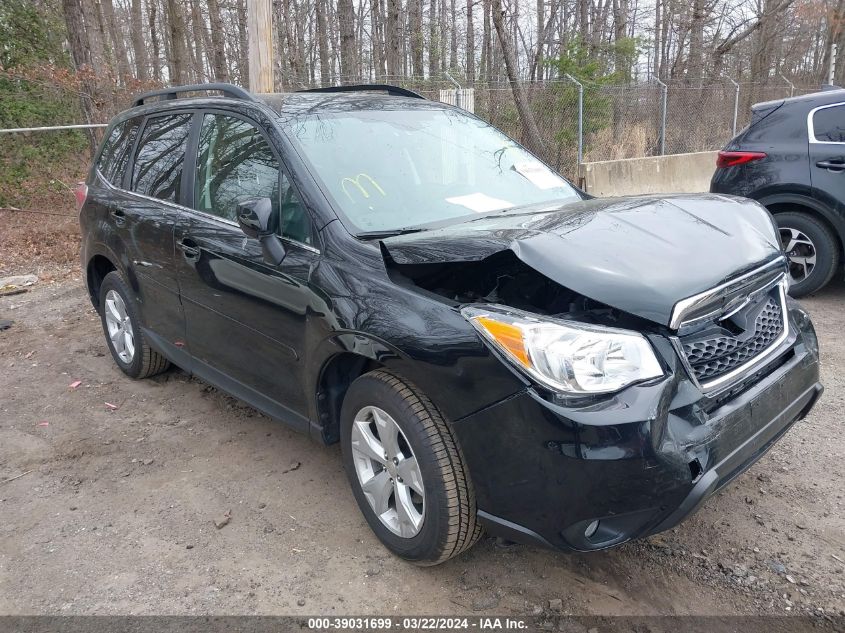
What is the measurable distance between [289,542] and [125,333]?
2.52 metres

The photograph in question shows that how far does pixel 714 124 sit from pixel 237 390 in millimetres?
14309

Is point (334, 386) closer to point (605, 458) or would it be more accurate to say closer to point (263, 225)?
point (263, 225)

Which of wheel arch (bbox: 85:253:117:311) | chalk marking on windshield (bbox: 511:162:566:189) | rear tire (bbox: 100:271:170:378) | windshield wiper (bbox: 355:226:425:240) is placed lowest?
rear tire (bbox: 100:271:170:378)

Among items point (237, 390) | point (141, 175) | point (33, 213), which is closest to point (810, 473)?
point (237, 390)

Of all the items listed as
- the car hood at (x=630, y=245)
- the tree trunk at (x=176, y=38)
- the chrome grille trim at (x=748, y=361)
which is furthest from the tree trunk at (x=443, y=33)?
the chrome grille trim at (x=748, y=361)

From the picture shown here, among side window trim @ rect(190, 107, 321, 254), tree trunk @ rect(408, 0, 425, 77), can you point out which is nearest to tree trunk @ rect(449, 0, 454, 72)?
tree trunk @ rect(408, 0, 425, 77)

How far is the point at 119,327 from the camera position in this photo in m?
4.89

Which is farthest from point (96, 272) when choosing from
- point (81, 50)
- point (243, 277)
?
point (81, 50)

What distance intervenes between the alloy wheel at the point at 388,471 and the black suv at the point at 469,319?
0.01 meters

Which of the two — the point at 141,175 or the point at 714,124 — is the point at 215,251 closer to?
the point at 141,175

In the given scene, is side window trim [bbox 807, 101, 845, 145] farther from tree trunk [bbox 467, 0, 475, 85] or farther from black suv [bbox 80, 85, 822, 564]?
tree trunk [bbox 467, 0, 475, 85]

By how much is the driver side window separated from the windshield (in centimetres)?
18

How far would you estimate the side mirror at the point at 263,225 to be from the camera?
9.62 ft

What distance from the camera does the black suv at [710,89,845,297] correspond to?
5.79 meters
